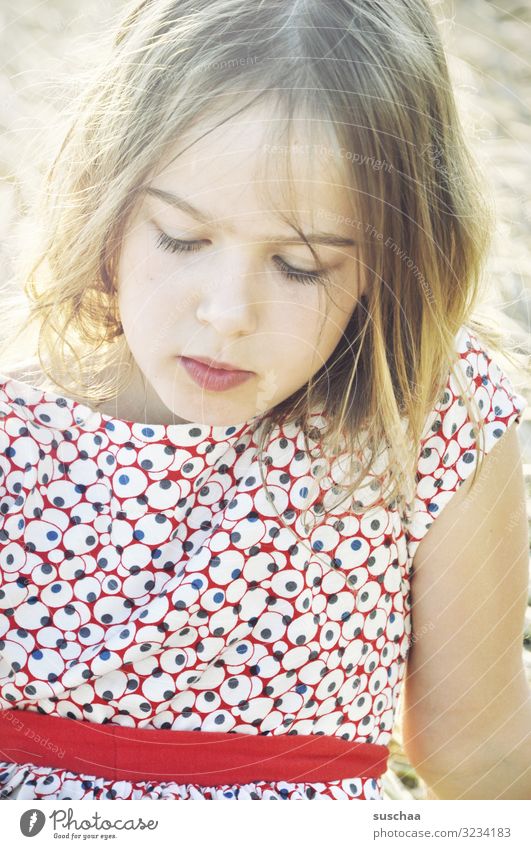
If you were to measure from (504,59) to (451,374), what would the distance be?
0.44 m

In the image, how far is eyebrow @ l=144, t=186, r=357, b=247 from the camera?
49cm

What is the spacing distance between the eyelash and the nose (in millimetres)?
15

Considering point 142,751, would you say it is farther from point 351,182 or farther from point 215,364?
point 351,182

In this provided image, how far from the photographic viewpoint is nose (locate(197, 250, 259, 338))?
1.64ft

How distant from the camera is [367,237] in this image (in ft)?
1.70

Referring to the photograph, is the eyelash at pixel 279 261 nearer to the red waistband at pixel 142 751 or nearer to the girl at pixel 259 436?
the girl at pixel 259 436

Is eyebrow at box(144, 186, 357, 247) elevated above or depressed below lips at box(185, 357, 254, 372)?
above

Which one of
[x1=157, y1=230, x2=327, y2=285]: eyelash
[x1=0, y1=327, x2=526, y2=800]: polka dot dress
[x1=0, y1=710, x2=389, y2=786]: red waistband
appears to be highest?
[x1=157, y1=230, x2=327, y2=285]: eyelash

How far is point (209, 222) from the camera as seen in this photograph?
49 centimetres

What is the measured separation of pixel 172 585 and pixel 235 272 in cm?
18

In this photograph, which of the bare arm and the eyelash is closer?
the eyelash
